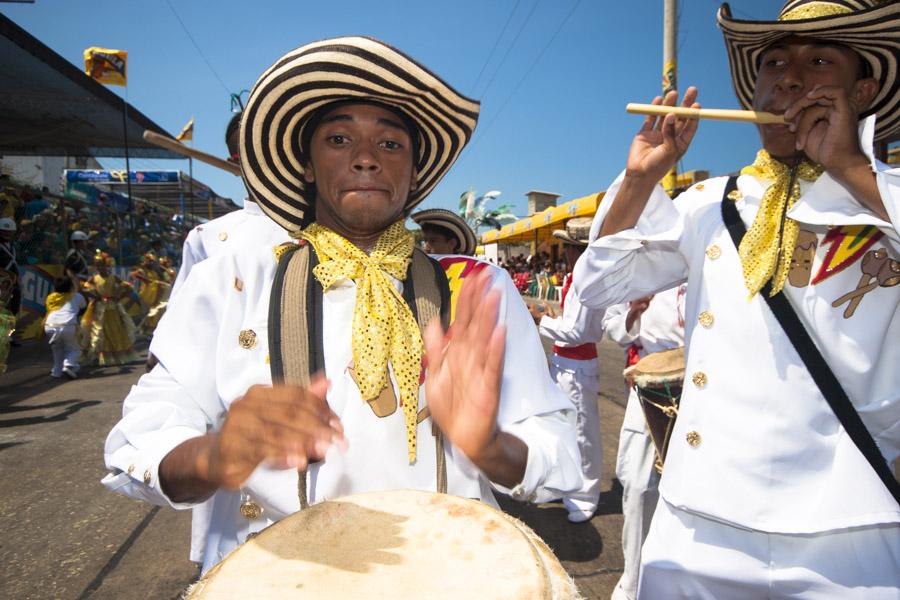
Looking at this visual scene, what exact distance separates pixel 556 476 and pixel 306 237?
2.98 feet

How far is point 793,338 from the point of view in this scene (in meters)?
1.46

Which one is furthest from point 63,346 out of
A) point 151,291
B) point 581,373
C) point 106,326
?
point 581,373

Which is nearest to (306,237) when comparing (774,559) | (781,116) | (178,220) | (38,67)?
(781,116)

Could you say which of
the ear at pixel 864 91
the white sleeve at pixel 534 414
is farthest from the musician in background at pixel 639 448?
the white sleeve at pixel 534 414

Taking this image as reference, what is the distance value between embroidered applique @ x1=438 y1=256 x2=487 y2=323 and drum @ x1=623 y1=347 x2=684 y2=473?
0.95 m

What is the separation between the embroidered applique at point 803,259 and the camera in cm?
151

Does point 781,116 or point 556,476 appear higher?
point 781,116

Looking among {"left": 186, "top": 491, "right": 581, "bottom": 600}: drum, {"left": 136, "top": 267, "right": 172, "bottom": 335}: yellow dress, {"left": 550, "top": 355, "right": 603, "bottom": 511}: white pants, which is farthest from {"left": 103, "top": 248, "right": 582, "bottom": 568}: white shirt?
{"left": 136, "top": 267, "right": 172, "bottom": 335}: yellow dress

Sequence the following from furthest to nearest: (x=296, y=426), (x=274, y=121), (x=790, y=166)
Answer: (x=790, y=166)
(x=274, y=121)
(x=296, y=426)

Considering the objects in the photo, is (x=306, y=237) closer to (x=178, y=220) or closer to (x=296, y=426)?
(x=296, y=426)

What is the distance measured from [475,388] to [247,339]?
2.01 ft

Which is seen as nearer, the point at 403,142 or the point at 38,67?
the point at 403,142

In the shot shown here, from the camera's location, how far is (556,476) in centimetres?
117

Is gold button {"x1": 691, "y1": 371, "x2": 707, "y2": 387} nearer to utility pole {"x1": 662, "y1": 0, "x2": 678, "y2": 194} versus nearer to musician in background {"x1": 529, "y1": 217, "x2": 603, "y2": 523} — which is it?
musician in background {"x1": 529, "y1": 217, "x2": 603, "y2": 523}
